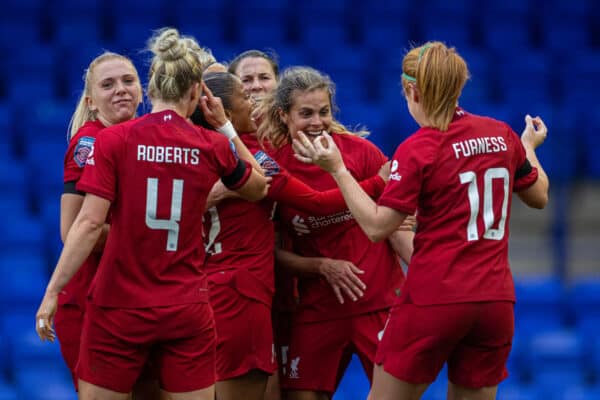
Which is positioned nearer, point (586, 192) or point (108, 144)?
point (108, 144)

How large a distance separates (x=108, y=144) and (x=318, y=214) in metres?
1.08

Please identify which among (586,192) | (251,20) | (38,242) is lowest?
(38,242)

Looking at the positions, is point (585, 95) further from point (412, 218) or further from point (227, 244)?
point (227, 244)

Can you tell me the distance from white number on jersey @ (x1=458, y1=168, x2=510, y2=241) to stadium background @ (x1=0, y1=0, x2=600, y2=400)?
12.3 ft

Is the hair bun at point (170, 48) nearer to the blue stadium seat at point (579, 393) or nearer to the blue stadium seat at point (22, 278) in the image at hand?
the blue stadium seat at point (22, 278)

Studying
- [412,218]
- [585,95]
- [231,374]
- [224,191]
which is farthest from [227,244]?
[585,95]

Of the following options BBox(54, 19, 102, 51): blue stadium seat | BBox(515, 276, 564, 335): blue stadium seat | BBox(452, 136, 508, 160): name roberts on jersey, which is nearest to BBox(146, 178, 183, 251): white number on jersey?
BBox(452, 136, 508, 160): name roberts on jersey

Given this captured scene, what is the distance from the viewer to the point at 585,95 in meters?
9.55

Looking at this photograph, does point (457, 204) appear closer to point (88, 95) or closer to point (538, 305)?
point (88, 95)

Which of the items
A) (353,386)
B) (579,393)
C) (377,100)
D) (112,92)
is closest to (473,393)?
(112,92)

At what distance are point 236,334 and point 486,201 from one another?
124 cm

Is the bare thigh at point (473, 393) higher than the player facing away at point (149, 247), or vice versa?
the player facing away at point (149, 247)

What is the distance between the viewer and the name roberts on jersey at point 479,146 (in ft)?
12.0

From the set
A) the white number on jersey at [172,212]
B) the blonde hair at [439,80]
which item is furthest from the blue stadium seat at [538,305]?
the white number on jersey at [172,212]
